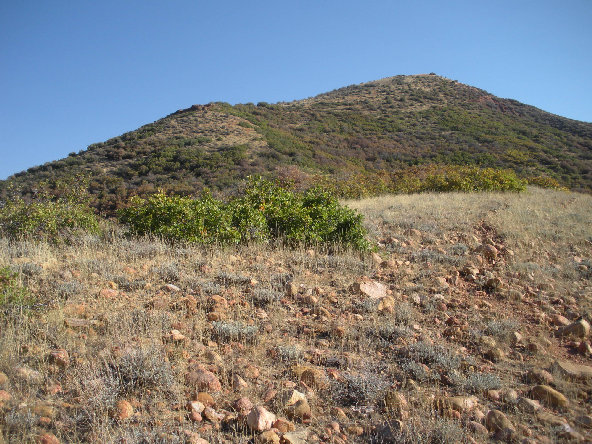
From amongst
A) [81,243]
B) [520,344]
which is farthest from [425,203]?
[81,243]

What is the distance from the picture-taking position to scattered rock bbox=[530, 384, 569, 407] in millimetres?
2695

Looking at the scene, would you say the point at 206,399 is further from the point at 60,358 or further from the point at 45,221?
the point at 45,221

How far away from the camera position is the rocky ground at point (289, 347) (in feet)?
8.10

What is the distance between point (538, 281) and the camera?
5.23 metres

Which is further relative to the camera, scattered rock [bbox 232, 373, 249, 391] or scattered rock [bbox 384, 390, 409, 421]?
scattered rock [bbox 232, 373, 249, 391]

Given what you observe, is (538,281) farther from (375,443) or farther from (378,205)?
(378,205)

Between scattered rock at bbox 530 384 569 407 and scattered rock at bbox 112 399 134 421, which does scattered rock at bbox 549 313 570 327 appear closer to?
scattered rock at bbox 530 384 569 407

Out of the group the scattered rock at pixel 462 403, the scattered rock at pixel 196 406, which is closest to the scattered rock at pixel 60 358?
the scattered rock at pixel 196 406

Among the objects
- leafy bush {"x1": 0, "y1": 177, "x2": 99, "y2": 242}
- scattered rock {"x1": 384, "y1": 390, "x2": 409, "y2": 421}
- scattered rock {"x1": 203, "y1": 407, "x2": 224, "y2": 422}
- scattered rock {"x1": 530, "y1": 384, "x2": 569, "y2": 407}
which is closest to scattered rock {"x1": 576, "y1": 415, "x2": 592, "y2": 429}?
scattered rock {"x1": 530, "y1": 384, "x2": 569, "y2": 407}

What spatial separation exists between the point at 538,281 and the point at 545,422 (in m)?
3.22

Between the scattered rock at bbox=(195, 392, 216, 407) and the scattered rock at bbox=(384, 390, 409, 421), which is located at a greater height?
the scattered rock at bbox=(195, 392, 216, 407)

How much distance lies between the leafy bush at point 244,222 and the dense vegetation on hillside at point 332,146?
9.69m

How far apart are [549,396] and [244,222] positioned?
4.85 meters

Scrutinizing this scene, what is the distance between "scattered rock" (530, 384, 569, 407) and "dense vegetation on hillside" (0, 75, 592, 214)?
13987 mm
